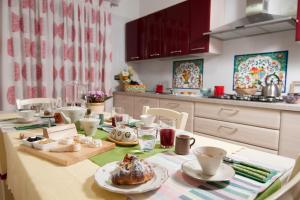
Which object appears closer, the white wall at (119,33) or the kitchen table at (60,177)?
the kitchen table at (60,177)

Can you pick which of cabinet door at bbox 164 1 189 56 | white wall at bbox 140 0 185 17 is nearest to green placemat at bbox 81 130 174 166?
cabinet door at bbox 164 1 189 56

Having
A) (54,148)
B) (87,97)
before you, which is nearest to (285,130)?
(87,97)

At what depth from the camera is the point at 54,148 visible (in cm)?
81

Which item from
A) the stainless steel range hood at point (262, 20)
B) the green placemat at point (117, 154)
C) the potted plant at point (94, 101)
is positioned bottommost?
the green placemat at point (117, 154)

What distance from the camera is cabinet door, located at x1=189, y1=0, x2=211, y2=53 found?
8.14 ft

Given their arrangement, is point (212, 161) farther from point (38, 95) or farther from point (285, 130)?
point (38, 95)

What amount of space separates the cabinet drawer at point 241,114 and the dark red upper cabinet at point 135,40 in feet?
5.25

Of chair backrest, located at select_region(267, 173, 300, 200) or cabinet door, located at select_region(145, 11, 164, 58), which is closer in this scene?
chair backrest, located at select_region(267, 173, 300, 200)

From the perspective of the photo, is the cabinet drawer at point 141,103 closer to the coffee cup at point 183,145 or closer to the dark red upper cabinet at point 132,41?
the dark red upper cabinet at point 132,41

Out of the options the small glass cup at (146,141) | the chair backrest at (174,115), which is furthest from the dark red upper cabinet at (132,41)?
the small glass cup at (146,141)

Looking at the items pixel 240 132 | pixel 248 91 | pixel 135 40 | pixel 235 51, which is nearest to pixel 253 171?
pixel 240 132

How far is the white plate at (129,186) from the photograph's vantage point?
0.52m

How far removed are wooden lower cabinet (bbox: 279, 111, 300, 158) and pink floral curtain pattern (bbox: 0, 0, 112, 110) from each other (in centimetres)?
250

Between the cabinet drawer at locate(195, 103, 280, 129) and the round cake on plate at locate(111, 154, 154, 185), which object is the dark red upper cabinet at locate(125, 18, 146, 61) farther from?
the round cake on plate at locate(111, 154, 154, 185)
